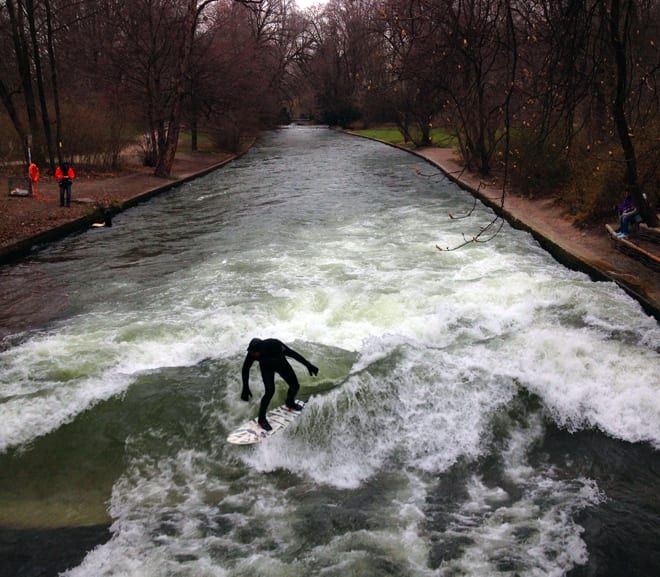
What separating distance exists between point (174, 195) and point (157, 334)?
16299mm

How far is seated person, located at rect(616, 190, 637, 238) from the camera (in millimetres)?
12578

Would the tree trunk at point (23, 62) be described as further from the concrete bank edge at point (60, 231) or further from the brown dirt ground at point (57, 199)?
the concrete bank edge at point (60, 231)

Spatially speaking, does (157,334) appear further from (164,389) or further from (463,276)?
(463,276)

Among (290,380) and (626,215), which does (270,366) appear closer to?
(290,380)

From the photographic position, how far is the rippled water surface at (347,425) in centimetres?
511

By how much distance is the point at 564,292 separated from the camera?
417 inches

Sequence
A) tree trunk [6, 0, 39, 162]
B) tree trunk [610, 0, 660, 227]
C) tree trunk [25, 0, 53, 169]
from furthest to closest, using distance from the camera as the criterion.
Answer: tree trunk [6, 0, 39, 162], tree trunk [25, 0, 53, 169], tree trunk [610, 0, 660, 227]

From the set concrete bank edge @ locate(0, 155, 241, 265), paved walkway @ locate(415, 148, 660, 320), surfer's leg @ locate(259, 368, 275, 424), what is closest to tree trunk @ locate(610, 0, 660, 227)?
paved walkway @ locate(415, 148, 660, 320)

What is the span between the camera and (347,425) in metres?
6.80

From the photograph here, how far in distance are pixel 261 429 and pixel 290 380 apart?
0.62m

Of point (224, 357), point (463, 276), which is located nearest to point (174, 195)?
point (463, 276)

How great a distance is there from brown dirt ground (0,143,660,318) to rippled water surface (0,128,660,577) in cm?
58

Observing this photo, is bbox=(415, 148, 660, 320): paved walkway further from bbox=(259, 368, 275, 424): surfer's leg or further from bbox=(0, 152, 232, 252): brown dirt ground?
bbox=(0, 152, 232, 252): brown dirt ground

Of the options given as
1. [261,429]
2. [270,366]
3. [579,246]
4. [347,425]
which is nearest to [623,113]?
[579,246]
